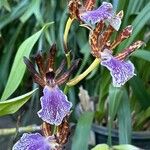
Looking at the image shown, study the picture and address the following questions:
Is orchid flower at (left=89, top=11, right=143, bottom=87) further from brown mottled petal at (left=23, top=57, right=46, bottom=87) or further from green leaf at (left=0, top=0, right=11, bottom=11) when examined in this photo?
green leaf at (left=0, top=0, right=11, bottom=11)

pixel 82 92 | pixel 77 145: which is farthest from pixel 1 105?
pixel 82 92

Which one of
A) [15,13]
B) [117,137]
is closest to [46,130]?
[117,137]

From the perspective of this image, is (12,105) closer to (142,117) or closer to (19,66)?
(19,66)

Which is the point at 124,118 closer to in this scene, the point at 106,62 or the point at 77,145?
the point at 77,145

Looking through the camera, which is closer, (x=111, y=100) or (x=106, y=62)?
(x=106, y=62)

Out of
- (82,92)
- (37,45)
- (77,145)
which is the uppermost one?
(37,45)

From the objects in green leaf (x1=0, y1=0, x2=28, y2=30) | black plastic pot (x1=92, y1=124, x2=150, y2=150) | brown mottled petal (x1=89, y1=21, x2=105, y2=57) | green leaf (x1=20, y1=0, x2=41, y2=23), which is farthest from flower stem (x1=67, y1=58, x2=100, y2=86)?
green leaf (x1=0, y1=0, x2=28, y2=30)

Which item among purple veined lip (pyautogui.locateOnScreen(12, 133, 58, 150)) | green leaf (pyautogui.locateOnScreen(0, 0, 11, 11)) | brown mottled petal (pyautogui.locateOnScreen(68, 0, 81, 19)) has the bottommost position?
purple veined lip (pyautogui.locateOnScreen(12, 133, 58, 150))
